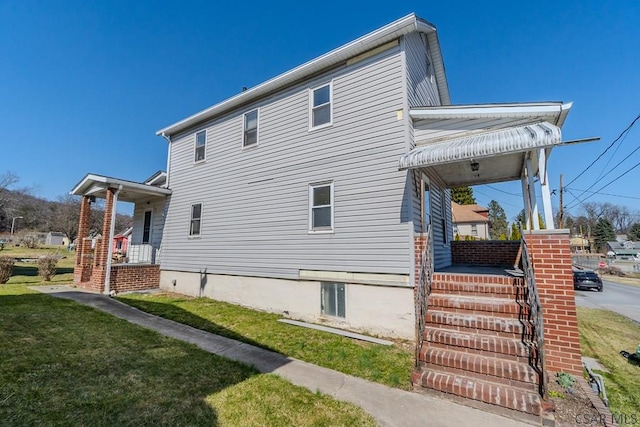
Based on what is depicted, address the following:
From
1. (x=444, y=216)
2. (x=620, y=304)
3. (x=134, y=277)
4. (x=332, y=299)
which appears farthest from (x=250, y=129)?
(x=620, y=304)

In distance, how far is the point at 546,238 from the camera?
4.65m

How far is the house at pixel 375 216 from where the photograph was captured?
4.40m

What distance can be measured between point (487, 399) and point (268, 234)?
661 cm

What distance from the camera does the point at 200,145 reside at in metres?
11.5

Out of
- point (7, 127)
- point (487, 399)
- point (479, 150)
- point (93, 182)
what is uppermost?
point (7, 127)

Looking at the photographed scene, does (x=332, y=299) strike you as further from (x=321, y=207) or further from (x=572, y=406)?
(x=572, y=406)

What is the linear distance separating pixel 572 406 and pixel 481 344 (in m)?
1.11

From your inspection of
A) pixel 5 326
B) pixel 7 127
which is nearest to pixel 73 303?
pixel 5 326

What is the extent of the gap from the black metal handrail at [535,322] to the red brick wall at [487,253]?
4.26 metres

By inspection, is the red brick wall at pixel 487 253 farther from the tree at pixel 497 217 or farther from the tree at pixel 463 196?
the tree at pixel 497 217

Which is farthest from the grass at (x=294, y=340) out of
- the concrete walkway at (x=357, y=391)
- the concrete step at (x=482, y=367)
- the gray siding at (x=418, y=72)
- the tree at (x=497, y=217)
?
the tree at (x=497, y=217)

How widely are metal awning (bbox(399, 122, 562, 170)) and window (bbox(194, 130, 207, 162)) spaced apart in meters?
8.60

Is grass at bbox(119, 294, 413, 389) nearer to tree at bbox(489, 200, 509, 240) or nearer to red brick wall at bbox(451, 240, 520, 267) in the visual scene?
red brick wall at bbox(451, 240, 520, 267)

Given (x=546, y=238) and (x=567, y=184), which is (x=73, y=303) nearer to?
(x=546, y=238)
